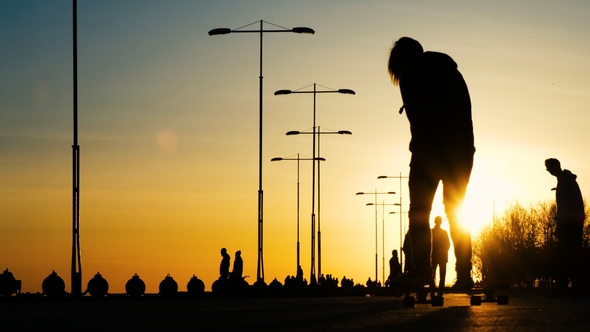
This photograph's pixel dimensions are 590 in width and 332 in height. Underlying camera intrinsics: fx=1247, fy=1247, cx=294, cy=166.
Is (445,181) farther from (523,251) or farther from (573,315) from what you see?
(523,251)

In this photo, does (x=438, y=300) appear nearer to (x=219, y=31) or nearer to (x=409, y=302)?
(x=409, y=302)

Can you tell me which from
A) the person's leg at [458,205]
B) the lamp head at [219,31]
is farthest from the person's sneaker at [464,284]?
the lamp head at [219,31]

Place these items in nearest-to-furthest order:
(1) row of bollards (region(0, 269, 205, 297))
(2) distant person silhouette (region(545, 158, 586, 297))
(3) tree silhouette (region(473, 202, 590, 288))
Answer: (2) distant person silhouette (region(545, 158, 586, 297)) → (1) row of bollards (region(0, 269, 205, 297)) → (3) tree silhouette (region(473, 202, 590, 288))

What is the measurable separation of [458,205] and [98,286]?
22107mm

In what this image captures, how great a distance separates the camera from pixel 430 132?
12273 millimetres

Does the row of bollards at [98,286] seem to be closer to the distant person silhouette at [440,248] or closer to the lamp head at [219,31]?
the distant person silhouette at [440,248]

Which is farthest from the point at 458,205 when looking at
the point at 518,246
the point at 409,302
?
the point at 518,246

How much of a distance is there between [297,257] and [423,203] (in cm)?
7019

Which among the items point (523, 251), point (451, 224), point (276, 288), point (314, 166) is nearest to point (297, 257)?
point (314, 166)

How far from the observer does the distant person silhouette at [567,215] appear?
20828 millimetres

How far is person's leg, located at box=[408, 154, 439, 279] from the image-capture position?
40.6ft

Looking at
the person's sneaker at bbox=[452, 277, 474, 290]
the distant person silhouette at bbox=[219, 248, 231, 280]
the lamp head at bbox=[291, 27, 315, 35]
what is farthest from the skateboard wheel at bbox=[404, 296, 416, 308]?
the lamp head at bbox=[291, 27, 315, 35]

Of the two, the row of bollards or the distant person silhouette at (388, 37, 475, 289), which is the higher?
the distant person silhouette at (388, 37, 475, 289)

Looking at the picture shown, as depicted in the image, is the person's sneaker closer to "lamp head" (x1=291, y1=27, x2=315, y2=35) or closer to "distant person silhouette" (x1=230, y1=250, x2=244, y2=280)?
"distant person silhouette" (x1=230, y1=250, x2=244, y2=280)
